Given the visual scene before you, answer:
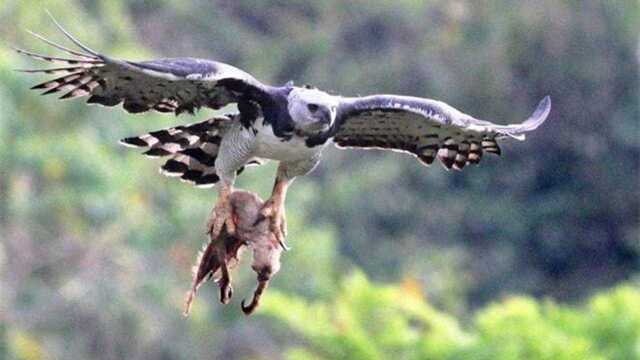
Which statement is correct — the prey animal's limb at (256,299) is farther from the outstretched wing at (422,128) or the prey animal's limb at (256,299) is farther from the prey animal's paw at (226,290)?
the outstretched wing at (422,128)

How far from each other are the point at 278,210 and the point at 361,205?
18.6 m

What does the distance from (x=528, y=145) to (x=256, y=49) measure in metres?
4.31

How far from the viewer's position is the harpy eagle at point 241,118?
7121mm

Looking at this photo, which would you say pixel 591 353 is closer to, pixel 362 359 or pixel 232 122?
pixel 362 359

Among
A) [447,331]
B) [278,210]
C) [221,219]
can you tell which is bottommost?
[221,219]

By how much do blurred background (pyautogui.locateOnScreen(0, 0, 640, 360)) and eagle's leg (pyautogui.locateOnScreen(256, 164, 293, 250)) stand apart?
21.3 feet

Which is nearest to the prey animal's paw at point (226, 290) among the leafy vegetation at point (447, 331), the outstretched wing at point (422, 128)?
the outstretched wing at point (422, 128)

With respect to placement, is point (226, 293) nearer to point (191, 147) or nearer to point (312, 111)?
point (312, 111)

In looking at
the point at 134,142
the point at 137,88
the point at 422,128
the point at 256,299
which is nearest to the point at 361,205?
the point at 422,128

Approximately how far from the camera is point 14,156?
19.1 metres

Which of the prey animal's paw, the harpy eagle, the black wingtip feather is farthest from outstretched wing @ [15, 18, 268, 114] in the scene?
the prey animal's paw

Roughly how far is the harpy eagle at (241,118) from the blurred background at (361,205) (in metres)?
6.16

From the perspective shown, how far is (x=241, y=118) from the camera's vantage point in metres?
7.42

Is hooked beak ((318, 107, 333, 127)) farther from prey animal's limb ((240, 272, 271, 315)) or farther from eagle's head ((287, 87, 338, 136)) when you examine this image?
prey animal's limb ((240, 272, 271, 315))
